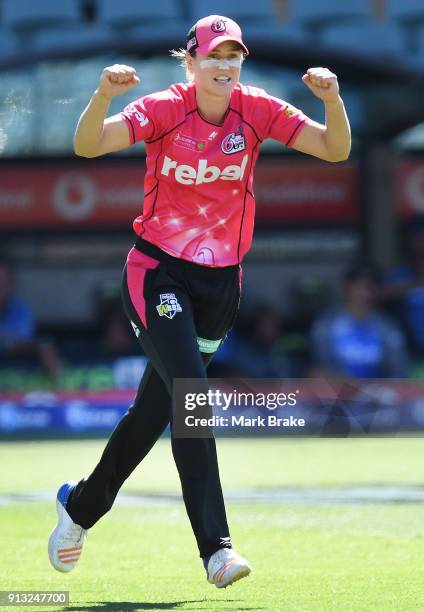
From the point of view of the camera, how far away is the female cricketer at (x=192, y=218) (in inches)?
207

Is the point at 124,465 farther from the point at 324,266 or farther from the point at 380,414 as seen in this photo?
the point at 324,266

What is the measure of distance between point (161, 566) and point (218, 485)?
98 cm

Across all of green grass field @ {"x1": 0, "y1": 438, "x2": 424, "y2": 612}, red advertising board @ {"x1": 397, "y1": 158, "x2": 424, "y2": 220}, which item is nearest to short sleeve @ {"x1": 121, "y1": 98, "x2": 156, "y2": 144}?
green grass field @ {"x1": 0, "y1": 438, "x2": 424, "y2": 612}

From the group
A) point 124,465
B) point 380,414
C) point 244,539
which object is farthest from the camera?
point 380,414

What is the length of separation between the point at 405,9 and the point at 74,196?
15.7 feet

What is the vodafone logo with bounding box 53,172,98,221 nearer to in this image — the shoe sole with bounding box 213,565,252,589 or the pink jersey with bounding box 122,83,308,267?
the pink jersey with bounding box 122,83,308,267

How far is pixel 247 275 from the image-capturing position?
60.1 feet

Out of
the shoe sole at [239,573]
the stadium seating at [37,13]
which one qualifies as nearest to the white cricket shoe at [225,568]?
the shoe sole at [239,573]

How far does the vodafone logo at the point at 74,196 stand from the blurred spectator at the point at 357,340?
4.40 meters

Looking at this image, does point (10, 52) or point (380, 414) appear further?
point (10, 52)

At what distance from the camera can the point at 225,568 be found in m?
5.01

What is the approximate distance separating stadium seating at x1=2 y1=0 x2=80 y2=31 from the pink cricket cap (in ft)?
36.3

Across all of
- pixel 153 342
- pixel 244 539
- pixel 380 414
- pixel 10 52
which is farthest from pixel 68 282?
pixel 153 342

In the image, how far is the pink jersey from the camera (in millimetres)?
5422
